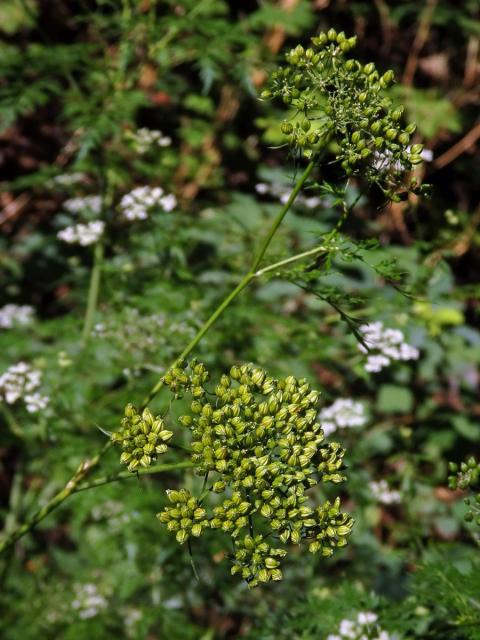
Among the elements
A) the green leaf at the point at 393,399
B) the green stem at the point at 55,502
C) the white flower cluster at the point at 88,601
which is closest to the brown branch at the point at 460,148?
the green leaf at the point at 393,399

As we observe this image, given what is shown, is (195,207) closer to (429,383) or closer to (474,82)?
(429,383)

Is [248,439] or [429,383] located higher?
[248,439]

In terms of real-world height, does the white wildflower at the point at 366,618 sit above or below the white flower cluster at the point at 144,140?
below

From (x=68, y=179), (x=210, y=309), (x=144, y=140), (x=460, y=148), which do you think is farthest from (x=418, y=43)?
(x=210, y=309)

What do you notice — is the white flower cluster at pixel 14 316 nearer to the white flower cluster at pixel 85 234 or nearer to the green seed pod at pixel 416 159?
the white flower cluster at pixel 85 234

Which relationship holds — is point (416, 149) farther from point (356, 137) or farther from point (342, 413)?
point (342, 413)

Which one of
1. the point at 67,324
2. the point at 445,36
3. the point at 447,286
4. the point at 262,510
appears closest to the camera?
the point at 262,510

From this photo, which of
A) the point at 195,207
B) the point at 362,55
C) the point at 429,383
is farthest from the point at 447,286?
the point at 362,55
